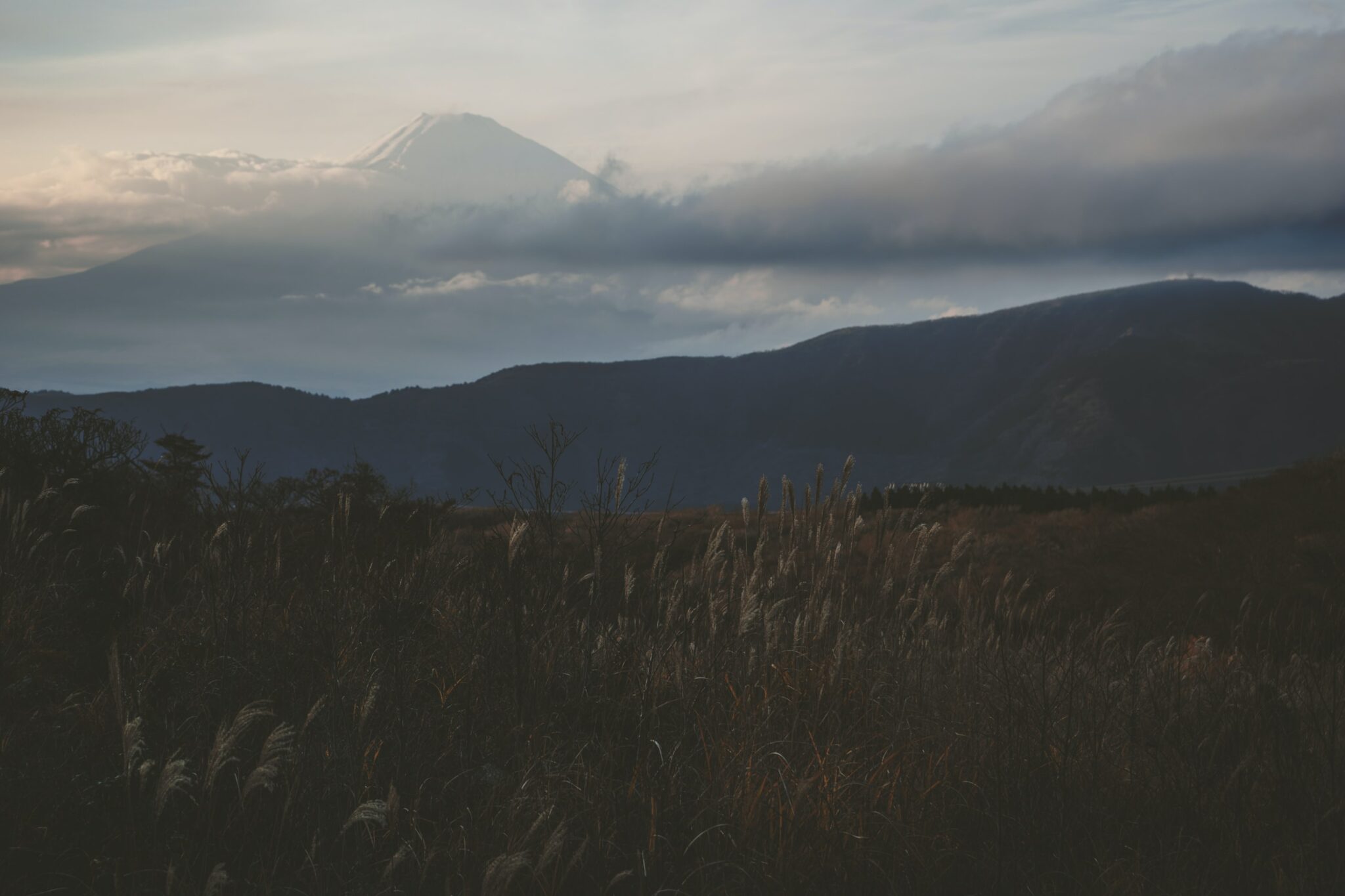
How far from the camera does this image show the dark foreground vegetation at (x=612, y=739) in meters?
3.09

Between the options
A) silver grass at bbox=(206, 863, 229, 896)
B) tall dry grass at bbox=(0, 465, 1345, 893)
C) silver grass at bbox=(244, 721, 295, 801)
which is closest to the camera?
silver grass at bbox=(206, 863, 229, 896)

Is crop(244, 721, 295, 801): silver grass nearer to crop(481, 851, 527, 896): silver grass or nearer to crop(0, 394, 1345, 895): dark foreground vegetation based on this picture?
crop(0, 394, 1345, 895): dark foreground vegetation

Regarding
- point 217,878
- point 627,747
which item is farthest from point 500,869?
point 627,747

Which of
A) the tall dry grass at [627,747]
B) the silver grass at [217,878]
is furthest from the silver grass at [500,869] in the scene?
the silver grass at [217,878]

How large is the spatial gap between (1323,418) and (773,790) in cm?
24080

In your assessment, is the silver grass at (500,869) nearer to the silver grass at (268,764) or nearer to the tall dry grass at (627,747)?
the tall dry grass at (627,747)

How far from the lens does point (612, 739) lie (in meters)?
4.21

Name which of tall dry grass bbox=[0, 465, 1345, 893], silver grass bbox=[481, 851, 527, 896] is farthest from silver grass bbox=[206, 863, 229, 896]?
silver grass bbox=[481, 851, 527, 896]

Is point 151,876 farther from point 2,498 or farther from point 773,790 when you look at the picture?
point 2,498

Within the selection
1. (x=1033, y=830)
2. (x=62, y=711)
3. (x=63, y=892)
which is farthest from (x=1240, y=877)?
(x=62, y=711)

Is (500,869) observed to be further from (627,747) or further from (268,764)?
(627,747)

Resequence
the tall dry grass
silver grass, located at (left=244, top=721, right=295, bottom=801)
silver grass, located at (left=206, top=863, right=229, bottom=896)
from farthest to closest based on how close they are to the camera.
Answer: the tall dry grass
silver grass, located at (left=244, top=721, right=295, bottom=801)
silver grass, located at (left=206, top=863, right=229, bottom=896)

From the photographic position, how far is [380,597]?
5195mm

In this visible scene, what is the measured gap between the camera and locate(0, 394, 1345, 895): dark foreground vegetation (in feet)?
10.1
